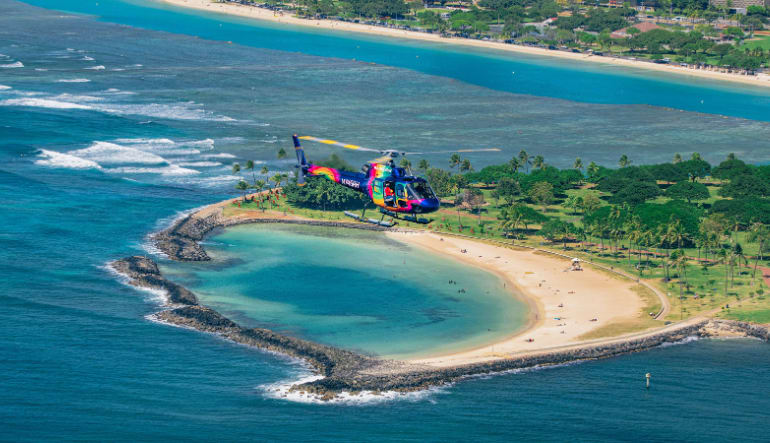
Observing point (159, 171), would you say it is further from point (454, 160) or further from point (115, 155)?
point (454, 160)

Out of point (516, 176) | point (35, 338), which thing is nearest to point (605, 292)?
point (516, 176)

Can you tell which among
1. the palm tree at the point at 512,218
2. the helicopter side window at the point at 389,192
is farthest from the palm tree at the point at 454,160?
the helicopter side window at the point at 389,192

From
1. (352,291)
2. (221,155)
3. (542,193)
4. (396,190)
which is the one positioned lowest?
(352,291)

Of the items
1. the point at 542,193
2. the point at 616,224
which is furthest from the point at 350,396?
the point at 542,193

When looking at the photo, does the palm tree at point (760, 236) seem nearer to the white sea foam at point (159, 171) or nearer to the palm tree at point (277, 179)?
the palm tree at point (277, 179)

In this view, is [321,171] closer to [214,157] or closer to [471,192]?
[471,192]

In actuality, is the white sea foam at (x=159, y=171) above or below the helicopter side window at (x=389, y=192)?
below

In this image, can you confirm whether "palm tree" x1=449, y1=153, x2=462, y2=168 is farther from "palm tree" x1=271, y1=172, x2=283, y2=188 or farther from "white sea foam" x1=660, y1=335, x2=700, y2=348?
"white sea foam" x1=660, y1=335, x2=700, y2=348
